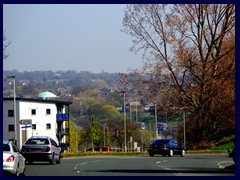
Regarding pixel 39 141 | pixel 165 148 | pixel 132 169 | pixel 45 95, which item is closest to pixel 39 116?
pixel 45 95

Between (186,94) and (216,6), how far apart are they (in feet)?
24.4

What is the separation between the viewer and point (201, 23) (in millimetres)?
57406

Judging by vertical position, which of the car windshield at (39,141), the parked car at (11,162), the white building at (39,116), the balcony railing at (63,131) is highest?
the white building at (39,116)

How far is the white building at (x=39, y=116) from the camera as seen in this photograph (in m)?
105

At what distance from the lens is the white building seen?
105 m

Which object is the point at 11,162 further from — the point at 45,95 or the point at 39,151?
the point at 45,95

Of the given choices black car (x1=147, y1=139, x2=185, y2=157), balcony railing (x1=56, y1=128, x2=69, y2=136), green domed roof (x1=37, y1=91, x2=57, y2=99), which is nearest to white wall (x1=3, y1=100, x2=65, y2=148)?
balcony railing (x1=56, y1=128, x2=69, y2=136)

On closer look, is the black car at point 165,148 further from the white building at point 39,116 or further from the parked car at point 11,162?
the white building at point 39,116

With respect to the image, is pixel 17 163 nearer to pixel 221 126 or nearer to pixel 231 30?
pixel 231 30

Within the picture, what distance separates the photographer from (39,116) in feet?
367

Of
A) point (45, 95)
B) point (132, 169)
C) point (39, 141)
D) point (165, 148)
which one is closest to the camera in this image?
point (132, 169)

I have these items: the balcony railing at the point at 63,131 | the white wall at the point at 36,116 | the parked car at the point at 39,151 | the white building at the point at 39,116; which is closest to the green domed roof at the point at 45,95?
the white building at the point at 39,116

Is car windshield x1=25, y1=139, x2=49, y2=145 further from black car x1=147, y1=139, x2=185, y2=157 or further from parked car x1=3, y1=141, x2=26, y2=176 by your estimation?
black car x1=147, y1=139, x2=185, y2=157
